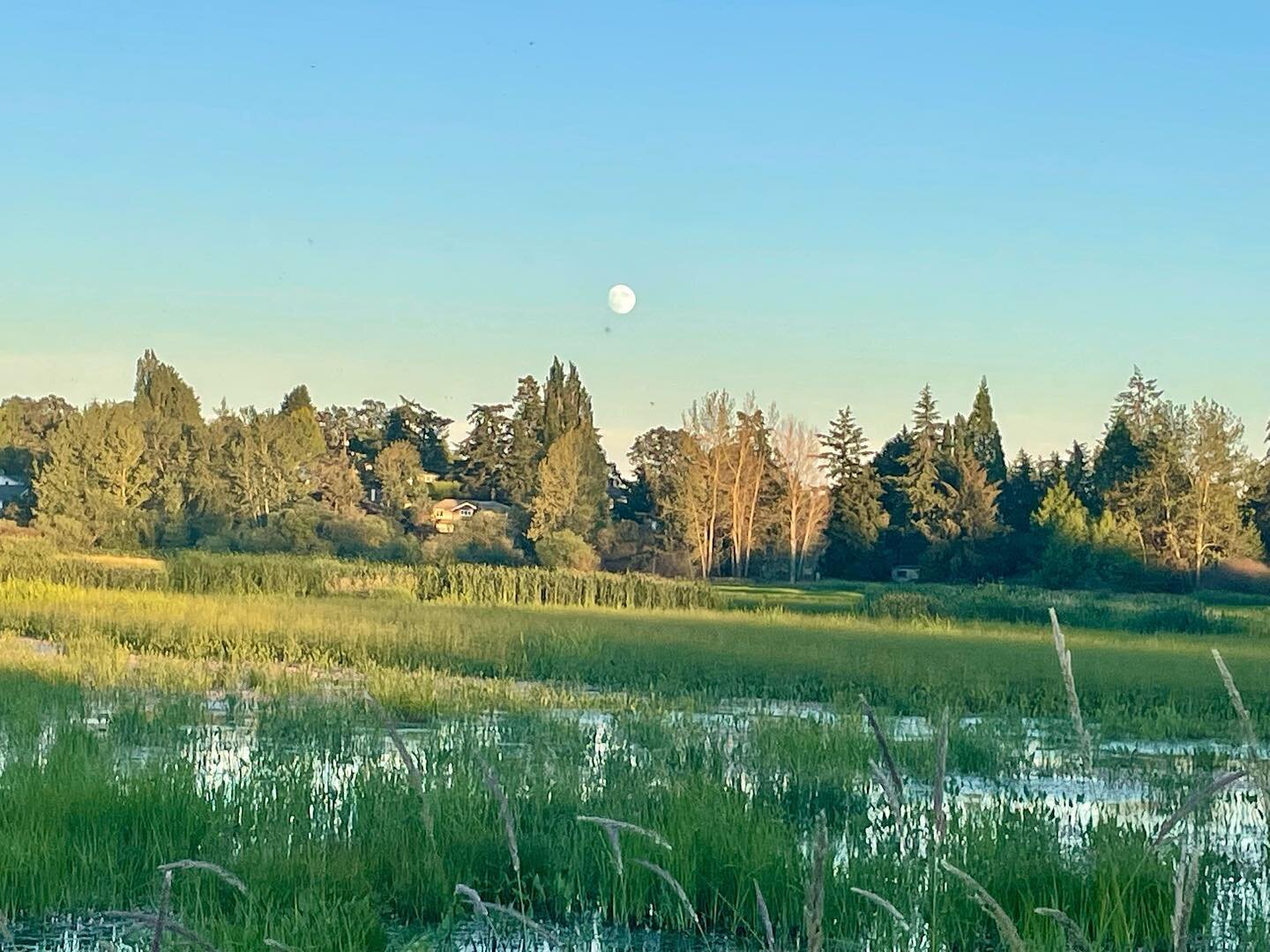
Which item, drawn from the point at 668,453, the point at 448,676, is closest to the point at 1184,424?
the point at 668,453

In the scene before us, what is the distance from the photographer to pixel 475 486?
3332 inches

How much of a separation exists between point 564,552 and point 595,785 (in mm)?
51044

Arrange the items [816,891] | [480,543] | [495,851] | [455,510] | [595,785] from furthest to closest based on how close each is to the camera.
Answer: [455,510] → [480,543] → [595,785] → [495,851] → [816,891]

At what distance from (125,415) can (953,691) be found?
63184 mm

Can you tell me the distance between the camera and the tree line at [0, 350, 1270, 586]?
58.6m

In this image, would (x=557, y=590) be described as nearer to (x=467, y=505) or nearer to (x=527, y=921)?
(x=467, y=505)

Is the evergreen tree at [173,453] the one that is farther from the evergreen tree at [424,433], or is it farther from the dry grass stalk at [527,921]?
the dry grass stalk at [527,921]

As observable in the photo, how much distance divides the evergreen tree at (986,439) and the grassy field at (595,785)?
43.1 metres

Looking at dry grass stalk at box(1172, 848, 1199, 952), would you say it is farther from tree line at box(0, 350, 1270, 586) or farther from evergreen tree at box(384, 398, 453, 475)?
evergreen tree at box(384, 398, 453, 475)

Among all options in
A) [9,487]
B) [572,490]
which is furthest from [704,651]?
[9,487]

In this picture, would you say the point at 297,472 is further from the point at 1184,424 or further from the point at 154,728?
the point at 154,728

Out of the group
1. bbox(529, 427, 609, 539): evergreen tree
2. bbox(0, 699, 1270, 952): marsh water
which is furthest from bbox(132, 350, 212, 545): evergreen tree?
bbox(0, 699, 1270, 952): marsh water

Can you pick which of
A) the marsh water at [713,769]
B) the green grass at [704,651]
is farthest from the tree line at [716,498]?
the marsh water at [713,769]

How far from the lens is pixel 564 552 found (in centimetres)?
6012
